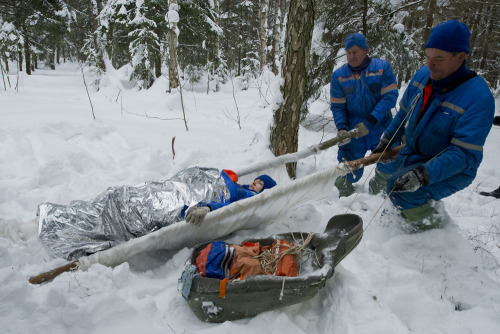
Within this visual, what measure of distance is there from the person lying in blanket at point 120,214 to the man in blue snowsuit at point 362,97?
1526 millimetres

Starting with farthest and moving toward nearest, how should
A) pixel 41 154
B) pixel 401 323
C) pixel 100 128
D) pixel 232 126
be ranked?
pixel 232 126 < pixel 100 128 < pixel 41 154 < pixel 401 323

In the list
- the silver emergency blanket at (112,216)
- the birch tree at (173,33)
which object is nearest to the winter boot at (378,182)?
the silver emergency blanket at (112,216)

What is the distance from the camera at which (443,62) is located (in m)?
1.89

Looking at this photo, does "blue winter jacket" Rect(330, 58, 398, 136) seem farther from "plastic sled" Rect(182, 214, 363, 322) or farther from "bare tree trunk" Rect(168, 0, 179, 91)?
"bare tree trunk" Rect(168, 0, 179, 91)

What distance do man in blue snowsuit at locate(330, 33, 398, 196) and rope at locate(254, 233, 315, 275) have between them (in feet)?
3.78

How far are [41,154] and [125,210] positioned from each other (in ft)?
7.88

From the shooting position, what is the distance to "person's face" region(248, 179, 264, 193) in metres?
3.30

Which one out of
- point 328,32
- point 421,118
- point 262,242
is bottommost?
point 262,242

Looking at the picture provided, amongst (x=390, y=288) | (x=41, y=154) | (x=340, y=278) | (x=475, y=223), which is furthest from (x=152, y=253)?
(x=475, y=223)

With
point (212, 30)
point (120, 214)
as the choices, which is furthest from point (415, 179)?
point (212, 30)

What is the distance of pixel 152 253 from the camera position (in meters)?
2.53

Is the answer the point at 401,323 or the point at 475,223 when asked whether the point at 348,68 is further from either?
the point at 401,323

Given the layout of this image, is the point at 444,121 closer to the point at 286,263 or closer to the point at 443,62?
the point at 443,62

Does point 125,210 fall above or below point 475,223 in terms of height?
above
